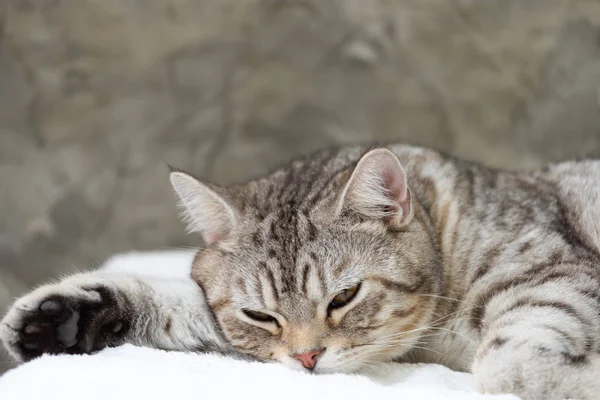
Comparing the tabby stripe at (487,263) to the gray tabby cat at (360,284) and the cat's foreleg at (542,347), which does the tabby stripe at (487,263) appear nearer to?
the gray tabby cat at (360,284)

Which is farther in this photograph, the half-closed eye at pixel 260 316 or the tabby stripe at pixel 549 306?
the half-closed eye at pixel 260 316

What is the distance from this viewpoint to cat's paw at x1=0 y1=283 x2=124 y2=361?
153 centimetres

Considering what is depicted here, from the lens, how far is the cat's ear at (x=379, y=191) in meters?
1.62

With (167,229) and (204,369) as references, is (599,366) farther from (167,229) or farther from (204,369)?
(167,229)

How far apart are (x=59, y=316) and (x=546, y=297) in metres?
1.05

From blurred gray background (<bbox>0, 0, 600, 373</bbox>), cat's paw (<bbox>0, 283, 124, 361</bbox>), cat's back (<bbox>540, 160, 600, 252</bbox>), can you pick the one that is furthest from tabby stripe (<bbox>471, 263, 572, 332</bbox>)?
blurred gray background (<bbox>0, 0, 600, 373</bbox>)

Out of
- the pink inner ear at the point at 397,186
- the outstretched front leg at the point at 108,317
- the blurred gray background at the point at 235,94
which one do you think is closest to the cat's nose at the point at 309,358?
the outstretched front leg at the point at 108,317

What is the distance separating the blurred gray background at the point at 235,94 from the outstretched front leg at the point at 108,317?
160cm

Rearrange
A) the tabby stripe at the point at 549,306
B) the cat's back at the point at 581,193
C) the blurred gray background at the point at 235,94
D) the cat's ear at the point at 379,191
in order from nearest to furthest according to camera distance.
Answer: the tabby stripe at the point at 549,306
the cat's ear at the point at 379,191
the cat's back at the point at 581,193
the blurred gray background at the point at 235,94

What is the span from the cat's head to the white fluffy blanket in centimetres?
11

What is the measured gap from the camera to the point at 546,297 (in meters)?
1.55

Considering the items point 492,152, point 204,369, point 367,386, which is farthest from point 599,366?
point 492,152

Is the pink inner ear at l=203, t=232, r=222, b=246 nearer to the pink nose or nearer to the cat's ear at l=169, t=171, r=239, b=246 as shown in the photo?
the cat's ear at l=169, t=171, r=239, b=246

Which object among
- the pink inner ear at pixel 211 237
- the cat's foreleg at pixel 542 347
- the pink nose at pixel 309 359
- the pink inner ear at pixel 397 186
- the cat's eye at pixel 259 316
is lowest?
the pink nose at pixel 309 359
